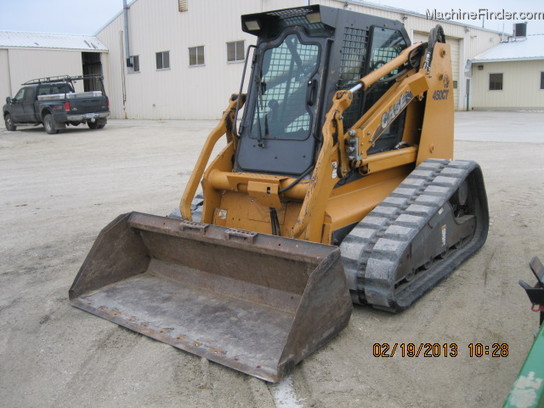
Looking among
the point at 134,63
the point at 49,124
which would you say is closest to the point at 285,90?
the point at 49,124

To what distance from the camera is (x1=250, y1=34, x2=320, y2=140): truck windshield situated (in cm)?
521

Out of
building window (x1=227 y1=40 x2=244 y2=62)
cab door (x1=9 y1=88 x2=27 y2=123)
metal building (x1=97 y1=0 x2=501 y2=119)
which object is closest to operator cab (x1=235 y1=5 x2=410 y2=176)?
metal building (x1=97 y1=0 x2=501 y2=119)

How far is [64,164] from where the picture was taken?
13914 mm

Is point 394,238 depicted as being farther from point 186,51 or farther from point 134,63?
point 134,63

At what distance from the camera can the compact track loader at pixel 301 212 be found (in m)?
4.40

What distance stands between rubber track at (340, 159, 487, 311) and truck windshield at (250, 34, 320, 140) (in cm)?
98

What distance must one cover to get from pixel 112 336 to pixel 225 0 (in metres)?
22.1

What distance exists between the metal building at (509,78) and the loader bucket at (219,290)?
3090 cm

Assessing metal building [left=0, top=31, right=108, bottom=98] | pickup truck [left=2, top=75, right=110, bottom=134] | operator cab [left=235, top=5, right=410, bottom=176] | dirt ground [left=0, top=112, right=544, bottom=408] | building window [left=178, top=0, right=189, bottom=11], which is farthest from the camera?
metal building [left=0, top=31, right=108, bottom=98]

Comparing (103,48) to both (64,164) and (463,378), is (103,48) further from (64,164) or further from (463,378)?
(463,378)

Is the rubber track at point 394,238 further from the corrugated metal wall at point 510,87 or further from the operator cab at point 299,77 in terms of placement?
the corrugated metal wall at point 510,87

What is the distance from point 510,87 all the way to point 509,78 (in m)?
0.49

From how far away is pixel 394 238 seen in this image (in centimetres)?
471

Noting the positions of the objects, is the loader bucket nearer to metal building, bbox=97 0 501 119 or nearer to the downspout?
metal building, bbox=97 0 501 119
